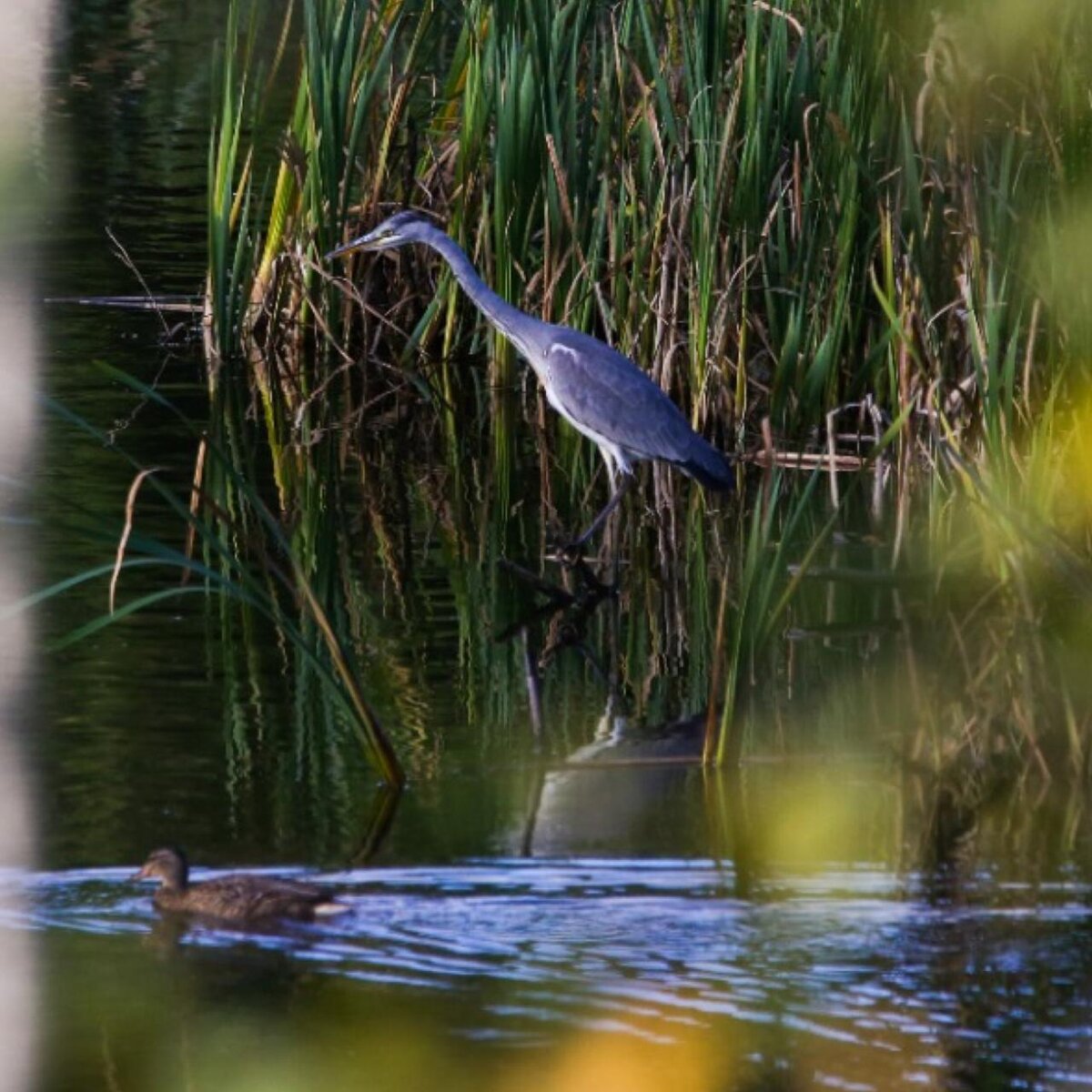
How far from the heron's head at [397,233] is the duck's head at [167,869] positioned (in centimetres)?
423

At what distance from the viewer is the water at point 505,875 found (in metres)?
3.41

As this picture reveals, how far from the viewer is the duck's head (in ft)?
13.0

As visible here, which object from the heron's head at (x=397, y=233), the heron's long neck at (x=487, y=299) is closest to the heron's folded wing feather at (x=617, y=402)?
the heron's long neck at (x=487, y=299)

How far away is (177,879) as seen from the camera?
3.96m

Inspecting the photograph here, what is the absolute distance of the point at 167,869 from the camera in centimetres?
400

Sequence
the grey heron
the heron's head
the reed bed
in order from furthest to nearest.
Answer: the heron's head
the grey heron
the reed bed

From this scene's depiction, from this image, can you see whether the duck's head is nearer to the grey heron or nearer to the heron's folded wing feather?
the grey heron

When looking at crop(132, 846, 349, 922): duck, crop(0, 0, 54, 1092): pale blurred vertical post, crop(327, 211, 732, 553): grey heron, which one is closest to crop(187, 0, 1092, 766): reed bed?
crop(327, 211, 732, 553): grey heron

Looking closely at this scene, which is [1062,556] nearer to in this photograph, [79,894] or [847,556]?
[847,556]

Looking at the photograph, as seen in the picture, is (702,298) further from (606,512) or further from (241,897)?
(241,897)

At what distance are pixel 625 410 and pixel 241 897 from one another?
12.0 feet

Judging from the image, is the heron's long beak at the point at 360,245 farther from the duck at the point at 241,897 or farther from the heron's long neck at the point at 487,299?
the duck at the point at 241,897

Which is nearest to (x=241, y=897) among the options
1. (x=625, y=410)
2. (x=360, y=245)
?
(x=625, y=410)

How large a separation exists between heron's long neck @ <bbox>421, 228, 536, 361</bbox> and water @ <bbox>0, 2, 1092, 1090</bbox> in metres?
1.28
